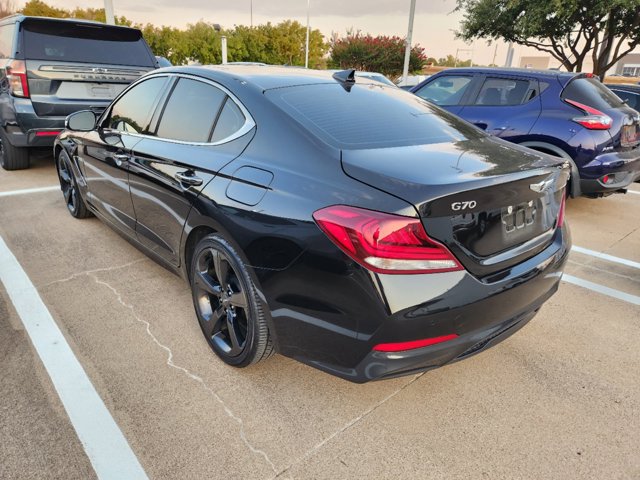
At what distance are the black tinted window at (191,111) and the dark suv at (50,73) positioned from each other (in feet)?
12.0

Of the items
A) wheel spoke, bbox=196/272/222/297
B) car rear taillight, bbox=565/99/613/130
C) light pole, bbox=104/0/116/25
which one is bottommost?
wheel spoke, bbox=196/272/222/297

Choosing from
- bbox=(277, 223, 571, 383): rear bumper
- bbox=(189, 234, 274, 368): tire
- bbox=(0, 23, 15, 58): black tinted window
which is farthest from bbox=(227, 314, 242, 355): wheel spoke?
bbox=(0, 23, 15, 58): black tinted window

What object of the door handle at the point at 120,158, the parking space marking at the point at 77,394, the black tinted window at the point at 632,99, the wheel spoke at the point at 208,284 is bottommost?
the parking space marking at the point at 77,394

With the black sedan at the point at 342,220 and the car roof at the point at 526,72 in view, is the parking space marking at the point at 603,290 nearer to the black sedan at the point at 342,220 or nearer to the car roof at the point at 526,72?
the black sedan at the point at 342,220

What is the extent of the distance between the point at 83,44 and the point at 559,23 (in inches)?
556

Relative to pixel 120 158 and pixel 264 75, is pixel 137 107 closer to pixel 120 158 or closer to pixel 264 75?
pixel 120 158

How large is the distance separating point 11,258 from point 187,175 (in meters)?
2.26

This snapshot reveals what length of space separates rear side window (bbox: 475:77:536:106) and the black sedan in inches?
121

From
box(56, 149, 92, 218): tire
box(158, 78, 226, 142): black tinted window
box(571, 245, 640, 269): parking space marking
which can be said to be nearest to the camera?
box(158, 78, 226, 142): black tinted window

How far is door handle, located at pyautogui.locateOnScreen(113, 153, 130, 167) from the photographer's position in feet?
10.3

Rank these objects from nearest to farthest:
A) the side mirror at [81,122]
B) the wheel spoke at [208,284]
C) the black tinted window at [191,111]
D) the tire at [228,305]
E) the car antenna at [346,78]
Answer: the tire at [228,305], the wheel spoke at [208,284], the black tinted window at [191,111], the car antenna at [346,78], the side mirror at [81,122]

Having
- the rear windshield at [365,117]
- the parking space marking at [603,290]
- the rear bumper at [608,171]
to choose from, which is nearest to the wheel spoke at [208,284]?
the rear windshield at [365,117]

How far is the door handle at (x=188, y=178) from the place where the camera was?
2.41 meters

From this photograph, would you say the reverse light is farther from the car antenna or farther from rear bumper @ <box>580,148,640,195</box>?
rear bumper @ <box>580,148,640,195</box>
